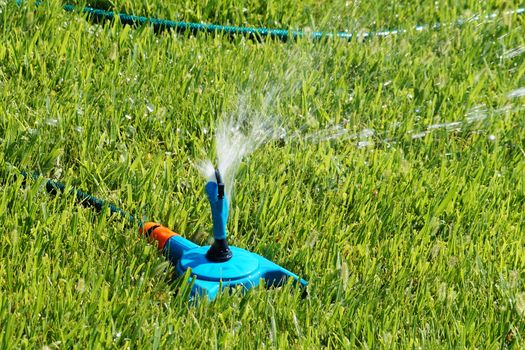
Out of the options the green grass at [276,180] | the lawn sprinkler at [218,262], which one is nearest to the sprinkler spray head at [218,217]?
the lawn sprinkler at [218,262]

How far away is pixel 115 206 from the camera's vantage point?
8.77 feet

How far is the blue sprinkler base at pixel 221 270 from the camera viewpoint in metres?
2.34

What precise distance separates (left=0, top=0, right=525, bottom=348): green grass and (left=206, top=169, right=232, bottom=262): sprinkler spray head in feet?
0.39

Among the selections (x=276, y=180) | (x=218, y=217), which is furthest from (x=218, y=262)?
(x=276, y=180)

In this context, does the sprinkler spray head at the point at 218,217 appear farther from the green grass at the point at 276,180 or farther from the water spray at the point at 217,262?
the green grass at the point at 276,180

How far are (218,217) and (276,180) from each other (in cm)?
59

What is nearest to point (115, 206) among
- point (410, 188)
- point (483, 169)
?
point (410, 188)

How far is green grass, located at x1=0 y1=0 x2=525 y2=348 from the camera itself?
7.43 ft

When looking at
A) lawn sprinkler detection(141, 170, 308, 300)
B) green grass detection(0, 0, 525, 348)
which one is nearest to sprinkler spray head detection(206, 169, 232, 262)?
lawn sprinkler detection(141, 170, 308, 300)

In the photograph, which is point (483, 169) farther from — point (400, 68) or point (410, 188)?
point (400, 68)

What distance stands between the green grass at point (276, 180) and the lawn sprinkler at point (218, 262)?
5 cm

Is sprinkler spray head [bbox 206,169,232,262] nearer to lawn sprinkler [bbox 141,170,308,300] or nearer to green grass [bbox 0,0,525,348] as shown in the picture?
lawn sprinkler [bbox 141,170,308,300]

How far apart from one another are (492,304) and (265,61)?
1.34 m

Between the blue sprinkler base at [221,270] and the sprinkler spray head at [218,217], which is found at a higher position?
the sprinkler spray head at [218,217]
